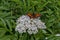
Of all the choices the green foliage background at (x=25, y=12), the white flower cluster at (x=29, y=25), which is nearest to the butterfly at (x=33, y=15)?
the white flower cluster at (x=29, y=25)

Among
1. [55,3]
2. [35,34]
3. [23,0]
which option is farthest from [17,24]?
[55,3]

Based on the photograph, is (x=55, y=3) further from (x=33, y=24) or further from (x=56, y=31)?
(x=33, y=24)

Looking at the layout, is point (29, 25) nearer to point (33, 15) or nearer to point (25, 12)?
point (33, 15)

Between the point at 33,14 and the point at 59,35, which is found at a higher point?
the point at 33,14

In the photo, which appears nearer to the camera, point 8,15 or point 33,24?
point 33,24

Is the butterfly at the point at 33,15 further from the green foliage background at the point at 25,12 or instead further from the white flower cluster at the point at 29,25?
the green foliage background at the point at 25,12

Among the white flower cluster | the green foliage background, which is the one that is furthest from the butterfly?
the green foliage background


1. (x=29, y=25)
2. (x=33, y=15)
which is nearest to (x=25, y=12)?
(x=33, y=15)
